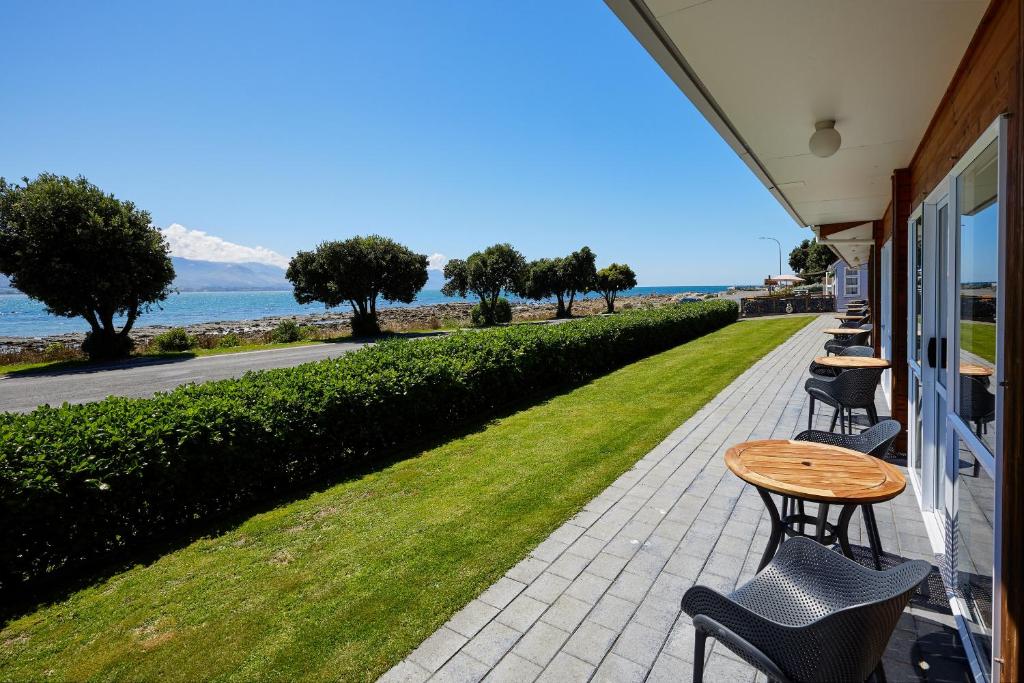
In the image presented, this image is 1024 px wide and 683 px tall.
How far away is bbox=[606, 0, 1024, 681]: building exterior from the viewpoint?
1.86m

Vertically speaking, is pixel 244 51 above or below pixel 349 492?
above

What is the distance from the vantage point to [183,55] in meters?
8.98

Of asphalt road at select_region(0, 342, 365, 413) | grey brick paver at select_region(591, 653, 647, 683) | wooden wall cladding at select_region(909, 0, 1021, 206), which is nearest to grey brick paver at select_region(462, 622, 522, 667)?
grey brick paver at select_region(591, 653, 647, 683)

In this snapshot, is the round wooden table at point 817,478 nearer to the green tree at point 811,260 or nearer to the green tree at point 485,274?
the green tree at point 485,274

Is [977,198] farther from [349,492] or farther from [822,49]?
[349,492]

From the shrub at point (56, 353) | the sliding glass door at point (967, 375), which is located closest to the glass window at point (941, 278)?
the sliding glass door at point (967, 375)

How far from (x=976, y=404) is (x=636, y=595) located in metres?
2.13

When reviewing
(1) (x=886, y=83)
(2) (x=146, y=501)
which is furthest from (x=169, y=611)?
(1) (x=886, y=83)

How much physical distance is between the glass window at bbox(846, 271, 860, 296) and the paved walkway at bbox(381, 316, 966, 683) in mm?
28994

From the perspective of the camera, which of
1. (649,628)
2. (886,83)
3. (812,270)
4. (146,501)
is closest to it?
(649,628)

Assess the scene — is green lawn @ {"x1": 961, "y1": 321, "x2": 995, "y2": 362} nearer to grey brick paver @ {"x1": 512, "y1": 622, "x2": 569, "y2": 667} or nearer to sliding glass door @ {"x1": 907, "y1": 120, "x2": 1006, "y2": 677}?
Answer: sliding glass door @ {"x1": 907, "y1": 120, "x2": 1006, "y2": 677}

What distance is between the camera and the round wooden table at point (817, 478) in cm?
238

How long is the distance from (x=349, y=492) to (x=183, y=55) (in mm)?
9156

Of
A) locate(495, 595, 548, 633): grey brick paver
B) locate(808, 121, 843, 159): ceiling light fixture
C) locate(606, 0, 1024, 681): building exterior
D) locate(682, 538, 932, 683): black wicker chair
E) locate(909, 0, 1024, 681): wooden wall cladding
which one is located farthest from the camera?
locate(808, 121, 843, 159): ceiling light fixture
